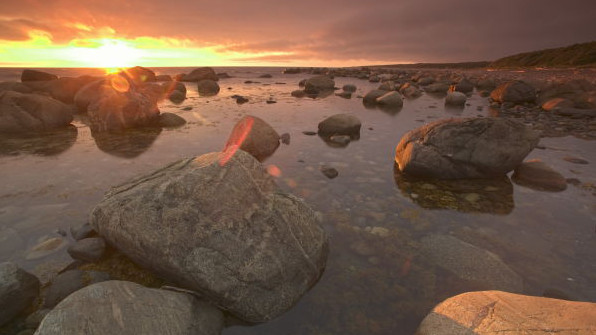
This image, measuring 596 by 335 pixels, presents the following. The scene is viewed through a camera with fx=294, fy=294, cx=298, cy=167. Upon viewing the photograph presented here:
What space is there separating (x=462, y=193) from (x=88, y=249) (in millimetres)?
6136

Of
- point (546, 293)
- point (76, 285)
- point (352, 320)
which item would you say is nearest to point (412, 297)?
point (352, 320)

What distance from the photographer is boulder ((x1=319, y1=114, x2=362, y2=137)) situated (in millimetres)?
9828

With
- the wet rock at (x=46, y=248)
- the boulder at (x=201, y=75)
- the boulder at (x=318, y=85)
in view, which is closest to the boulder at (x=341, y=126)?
the wet rock at (x=46, y=248)

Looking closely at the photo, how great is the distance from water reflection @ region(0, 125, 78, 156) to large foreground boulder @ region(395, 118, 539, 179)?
949cm

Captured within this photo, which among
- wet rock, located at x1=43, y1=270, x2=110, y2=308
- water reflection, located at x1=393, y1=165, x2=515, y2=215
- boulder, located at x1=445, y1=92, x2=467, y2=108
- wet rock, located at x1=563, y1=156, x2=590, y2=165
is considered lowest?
water reflection, located at x1=393, y1=165, x2=515, y2=215

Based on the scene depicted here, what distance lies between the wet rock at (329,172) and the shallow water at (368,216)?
0.16 meters

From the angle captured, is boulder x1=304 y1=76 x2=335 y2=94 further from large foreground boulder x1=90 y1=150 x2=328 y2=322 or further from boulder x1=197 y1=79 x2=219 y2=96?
large foreground boulder x1=90 y1=150 x2=328 y2=322

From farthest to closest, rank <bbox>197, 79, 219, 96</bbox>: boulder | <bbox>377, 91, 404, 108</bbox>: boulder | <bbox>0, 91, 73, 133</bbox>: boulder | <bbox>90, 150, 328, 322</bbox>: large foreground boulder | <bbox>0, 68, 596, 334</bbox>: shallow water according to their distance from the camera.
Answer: <bbox>197, 79, 219, 96</bbox>: boulder → <bbox>377, 91, 404, 108</bbox>: boulder → <bbox>0, 91, 73, 133</bbox>: boulder → <bbox>0, 68, 596, 334</bbox>: shallow water → <bbox>90, 150, 328, 322</bbox>: large foreground boulder

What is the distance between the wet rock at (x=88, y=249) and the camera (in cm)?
359

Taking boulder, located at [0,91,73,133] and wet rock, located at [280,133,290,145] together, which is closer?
wet rock, located at [280,133,290,145]

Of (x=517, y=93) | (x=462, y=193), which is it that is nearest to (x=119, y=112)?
(x=462, y=193)

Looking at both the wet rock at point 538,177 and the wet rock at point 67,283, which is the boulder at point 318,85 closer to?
the wet rock at point 538,177

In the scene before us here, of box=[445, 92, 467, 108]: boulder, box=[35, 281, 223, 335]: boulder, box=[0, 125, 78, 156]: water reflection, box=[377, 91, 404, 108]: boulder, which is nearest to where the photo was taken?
box=[35, 281, 223, 335]: boulder

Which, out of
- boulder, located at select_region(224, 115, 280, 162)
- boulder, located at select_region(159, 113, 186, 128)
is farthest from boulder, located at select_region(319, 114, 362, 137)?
boulder, located at select_region(159, 113, 186, 128)
